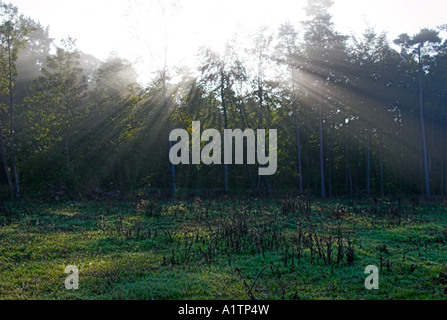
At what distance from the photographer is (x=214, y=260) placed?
24.2 feet

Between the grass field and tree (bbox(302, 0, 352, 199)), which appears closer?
the grass field

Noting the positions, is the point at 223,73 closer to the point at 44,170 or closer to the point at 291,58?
the point at 291,58

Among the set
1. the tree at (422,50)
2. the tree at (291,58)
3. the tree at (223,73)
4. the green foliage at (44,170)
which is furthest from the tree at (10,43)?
the tree at (422,50)

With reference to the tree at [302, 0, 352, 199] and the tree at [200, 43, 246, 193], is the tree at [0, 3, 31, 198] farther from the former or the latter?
the tree at [302, 0, 352, 199]

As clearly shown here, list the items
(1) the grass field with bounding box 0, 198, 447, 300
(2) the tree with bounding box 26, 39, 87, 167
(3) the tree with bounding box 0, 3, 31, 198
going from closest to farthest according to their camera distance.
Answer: (1) the grass field with bounding box 0, 198, 447, 300 < (3) the tree with bounding box 0, 3, 31, 198 < (2) the tree with bounding box 26, 39, 87, 167

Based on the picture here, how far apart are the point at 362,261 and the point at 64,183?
17767 millimetres

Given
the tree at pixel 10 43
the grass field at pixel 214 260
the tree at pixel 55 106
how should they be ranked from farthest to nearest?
the tree at pixel 55 106 → the tree at pixel 10 43 → the grass field at pixel 214 260

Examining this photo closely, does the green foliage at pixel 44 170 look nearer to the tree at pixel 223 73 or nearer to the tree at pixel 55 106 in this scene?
the tree at pixel 55 106

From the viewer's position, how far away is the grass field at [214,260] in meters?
5.62

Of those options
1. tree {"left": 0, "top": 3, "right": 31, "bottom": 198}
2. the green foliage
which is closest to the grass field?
the green foliage

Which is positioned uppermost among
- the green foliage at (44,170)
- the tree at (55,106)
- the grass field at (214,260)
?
the tree at (55,106)

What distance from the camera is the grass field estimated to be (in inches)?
221

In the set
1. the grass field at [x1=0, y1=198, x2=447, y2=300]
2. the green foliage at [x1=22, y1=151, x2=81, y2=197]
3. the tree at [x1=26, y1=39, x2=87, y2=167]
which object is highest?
the tree at [x1=26, y1=39, x2=87, y2=167]

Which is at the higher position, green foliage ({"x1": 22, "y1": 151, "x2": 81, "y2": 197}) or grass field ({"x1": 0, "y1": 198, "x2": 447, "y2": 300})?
green foliage ({"x1": 22, "y1": 151, "x2": 81, "y2": 197})
